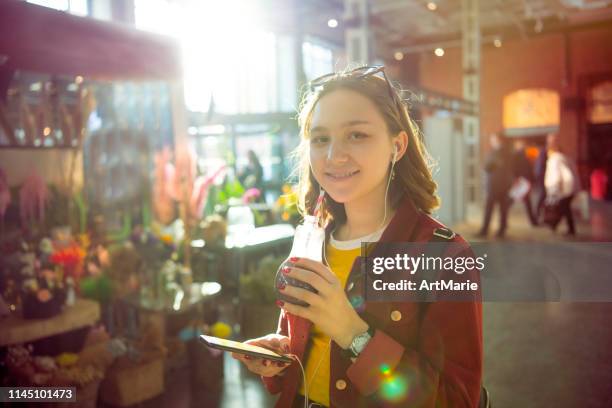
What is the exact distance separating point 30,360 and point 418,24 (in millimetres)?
12278

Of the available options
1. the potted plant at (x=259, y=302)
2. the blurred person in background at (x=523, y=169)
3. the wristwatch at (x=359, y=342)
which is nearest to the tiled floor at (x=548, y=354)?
the potted plant at (x=259, y=302)

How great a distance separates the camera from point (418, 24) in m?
12.8

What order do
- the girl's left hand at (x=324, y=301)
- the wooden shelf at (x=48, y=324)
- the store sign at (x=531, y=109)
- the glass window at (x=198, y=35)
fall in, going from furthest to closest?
the store sign at (x=531, y=109), the glass window at (x=198, y=35), the wooden shelf at (x=48, y=324), the girl's left hand at (x=324, y=301)

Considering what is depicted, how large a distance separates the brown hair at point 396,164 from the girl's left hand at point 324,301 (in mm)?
228

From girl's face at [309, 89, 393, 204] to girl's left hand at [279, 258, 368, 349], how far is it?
6.9 inches

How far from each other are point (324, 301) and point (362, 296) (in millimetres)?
104

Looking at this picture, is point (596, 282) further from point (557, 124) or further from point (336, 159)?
point (557, 124)

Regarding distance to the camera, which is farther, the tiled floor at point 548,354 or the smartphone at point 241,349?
the tiled floor at point 548,354

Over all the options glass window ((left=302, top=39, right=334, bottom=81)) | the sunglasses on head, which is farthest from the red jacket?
glass window ((left=302, top=39, right=334, bottom=81))

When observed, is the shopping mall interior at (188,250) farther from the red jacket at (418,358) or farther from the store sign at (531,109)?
the store sign at (531,109)

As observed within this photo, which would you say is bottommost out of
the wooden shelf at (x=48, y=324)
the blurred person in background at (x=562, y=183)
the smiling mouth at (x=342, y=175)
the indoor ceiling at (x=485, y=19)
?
the wooden shelf at (x=48, y=324)

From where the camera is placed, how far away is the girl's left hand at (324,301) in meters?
0.81

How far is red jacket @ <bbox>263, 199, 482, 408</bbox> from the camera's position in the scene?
0.85 metres

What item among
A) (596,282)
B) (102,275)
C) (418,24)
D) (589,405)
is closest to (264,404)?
(102,275)
